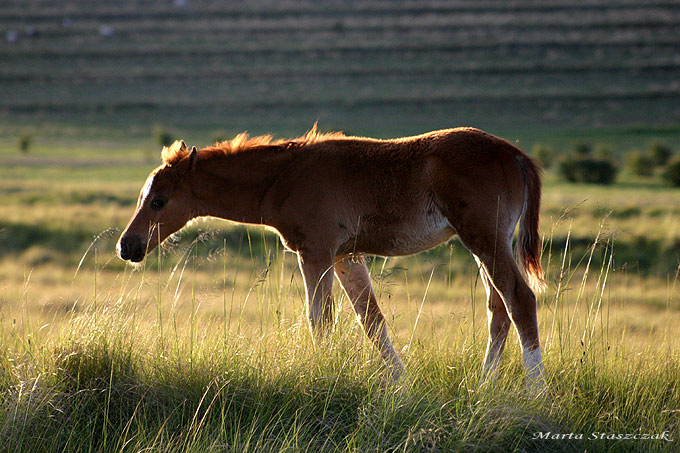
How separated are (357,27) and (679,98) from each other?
3472 centimetres

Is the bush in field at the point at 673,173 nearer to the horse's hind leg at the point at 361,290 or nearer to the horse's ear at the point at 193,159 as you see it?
the horse's hind leg at the point at 361,290

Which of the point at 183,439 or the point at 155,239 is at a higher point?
the point at 155,239

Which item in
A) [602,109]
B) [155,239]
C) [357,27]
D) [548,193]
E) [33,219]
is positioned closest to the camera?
[155,239]

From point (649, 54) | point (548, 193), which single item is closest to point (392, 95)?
point (649, 54)

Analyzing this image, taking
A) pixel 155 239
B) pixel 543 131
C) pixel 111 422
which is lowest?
pixel 543 131

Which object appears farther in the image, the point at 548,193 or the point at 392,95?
the point at 392,95

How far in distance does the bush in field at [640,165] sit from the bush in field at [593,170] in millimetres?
2371

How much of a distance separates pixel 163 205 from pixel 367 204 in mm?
1650

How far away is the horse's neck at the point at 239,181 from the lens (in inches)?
230

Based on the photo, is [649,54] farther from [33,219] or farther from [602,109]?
[33,219]

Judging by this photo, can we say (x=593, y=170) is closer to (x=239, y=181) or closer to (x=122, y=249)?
(x=239, y=181)

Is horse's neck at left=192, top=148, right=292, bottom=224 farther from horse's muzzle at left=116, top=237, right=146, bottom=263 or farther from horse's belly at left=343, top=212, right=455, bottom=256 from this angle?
horse's belly at left=343, top=212, right=455, bottom=256

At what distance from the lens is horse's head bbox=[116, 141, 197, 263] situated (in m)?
5.76

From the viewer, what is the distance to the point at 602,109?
58.6 metres
